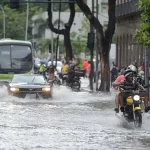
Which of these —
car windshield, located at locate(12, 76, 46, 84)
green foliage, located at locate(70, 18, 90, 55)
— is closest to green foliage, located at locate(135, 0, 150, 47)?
car windshield, located at locate(12, 76, 46, 84)

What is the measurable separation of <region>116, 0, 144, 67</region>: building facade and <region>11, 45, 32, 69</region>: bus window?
13.7 m

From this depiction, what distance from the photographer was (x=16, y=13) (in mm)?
121188

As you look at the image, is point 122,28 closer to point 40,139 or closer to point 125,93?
point 125,93

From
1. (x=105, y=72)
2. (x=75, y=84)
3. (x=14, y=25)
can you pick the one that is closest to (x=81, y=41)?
(x=14, y=25)

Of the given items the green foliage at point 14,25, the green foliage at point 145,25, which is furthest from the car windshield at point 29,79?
the green foliage at point 14,25

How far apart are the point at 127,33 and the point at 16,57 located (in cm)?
1991

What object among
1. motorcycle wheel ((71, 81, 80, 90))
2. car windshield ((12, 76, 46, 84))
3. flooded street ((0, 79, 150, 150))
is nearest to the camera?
flooded street ((0, 79, 150, 150))

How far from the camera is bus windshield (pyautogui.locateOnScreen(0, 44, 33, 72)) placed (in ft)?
174

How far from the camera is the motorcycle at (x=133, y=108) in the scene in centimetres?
2323

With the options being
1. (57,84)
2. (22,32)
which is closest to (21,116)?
(57,84)

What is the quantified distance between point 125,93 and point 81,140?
542 cm

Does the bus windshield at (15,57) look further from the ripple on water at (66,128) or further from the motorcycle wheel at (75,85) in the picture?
the ripple on water at (66,128)

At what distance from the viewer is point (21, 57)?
53594 millimetres

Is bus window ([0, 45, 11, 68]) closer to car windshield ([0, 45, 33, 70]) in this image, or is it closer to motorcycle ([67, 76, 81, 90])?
car windshield ([0, 45, 33, 70])
